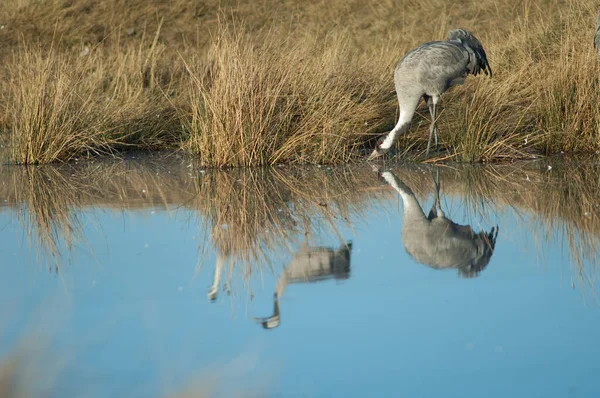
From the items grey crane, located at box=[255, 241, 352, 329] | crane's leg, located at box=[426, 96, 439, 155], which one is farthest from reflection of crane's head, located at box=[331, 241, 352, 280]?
crane's leg, located at box=[426, 96, 439, 155]

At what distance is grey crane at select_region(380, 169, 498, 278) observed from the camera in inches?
184

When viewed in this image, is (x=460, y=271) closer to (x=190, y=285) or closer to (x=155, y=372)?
(x=190, y=285)

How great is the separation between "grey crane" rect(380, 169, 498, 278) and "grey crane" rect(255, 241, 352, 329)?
0.40m

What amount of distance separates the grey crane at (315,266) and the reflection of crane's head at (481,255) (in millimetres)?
599

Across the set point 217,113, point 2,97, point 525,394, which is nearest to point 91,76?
point 2,97

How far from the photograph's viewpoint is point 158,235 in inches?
215

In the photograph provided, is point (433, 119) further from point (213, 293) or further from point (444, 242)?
point (213, 293)

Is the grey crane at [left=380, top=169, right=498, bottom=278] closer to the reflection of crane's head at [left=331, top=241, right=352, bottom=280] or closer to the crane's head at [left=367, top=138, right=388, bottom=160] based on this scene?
the reflection of crane's head at [left=331, top=241, right=352, bottom=280]

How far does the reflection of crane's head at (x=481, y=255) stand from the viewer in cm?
451

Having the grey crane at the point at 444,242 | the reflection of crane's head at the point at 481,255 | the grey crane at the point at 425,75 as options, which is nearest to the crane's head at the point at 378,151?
the grey crane at the point at 425,75

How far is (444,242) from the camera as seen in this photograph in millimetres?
5016

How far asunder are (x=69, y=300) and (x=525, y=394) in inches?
85.0

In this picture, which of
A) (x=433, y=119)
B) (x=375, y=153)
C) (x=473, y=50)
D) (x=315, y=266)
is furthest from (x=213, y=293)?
(x=473, y=50)

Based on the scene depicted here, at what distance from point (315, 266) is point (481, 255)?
906 mm
